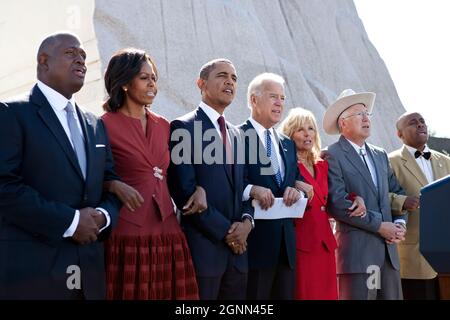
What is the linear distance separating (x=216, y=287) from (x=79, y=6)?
5783 mm

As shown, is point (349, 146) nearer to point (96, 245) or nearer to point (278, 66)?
point (96, 245)

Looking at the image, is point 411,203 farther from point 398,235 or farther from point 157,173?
point 157,173

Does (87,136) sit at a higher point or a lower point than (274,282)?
higher

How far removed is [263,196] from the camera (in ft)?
11.0

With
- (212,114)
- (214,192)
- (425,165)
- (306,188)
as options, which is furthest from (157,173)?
(425,165)

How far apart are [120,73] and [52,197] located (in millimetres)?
835

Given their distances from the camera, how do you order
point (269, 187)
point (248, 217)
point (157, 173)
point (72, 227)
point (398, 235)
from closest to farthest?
point (72, 227)
point (157, 173)
point (248, 217)
point (269, 187)
point (398, 235)

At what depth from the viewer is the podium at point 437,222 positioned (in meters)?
1.57

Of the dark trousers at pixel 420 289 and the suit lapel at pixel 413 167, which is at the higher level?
the suit lapel at pixel 413 167

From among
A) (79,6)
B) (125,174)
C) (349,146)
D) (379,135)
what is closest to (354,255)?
(349,146)

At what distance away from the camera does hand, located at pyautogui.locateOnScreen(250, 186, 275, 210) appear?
132 inches

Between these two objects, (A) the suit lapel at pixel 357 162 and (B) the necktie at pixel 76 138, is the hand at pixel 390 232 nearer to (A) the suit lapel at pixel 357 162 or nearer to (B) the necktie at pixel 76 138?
(A) the suit lapel at pixel 357 162

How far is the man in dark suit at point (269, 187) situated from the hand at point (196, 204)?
43cm

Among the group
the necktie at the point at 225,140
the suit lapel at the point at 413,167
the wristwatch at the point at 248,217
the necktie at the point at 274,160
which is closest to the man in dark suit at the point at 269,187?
the necktie at the point at 274,160
